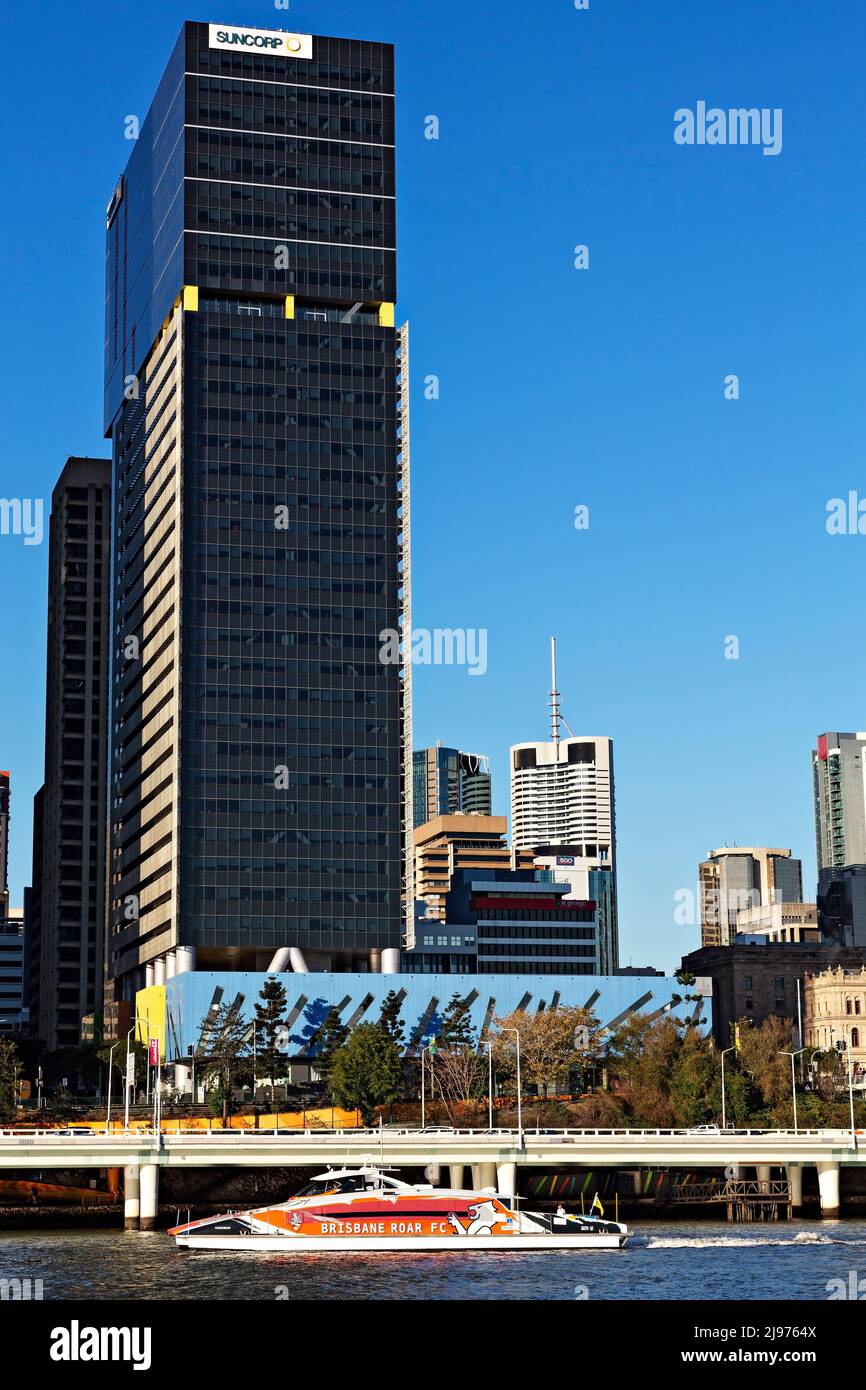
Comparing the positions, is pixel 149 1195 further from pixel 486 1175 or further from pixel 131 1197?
pixel 486 1175

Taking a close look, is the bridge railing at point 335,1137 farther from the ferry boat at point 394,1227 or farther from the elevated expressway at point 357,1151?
the ferry boat at point 394,1227

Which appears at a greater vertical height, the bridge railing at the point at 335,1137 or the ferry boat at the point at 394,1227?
the bridge railing at the point at 335,1137

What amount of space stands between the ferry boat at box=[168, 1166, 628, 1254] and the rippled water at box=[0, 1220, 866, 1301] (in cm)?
186

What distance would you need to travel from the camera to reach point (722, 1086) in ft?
647

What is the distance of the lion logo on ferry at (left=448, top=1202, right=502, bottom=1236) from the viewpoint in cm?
11819

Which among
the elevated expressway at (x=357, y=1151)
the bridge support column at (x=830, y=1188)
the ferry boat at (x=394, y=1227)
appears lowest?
the bridge support column at (x=830, y=1188)

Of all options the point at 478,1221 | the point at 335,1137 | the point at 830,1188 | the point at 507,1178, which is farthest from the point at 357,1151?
the point at 830,1188

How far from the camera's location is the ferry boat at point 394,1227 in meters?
117

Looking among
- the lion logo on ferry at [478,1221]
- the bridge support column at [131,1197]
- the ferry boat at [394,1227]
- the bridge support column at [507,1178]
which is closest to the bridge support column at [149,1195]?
the bridge support column at [131,1197]

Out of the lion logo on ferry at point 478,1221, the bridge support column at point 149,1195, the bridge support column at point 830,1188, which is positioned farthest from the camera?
the bridge support column at point 830,1188

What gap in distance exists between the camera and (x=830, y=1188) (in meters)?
153

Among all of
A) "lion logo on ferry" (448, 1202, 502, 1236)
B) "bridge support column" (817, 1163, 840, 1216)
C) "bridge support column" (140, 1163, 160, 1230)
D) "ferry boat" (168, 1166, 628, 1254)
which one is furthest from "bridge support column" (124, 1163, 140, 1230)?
"bridge support column" (817, 1163, 840, 1216)

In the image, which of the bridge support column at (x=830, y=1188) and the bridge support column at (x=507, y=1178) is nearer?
the bridge support column at (x=507, y=1178)
